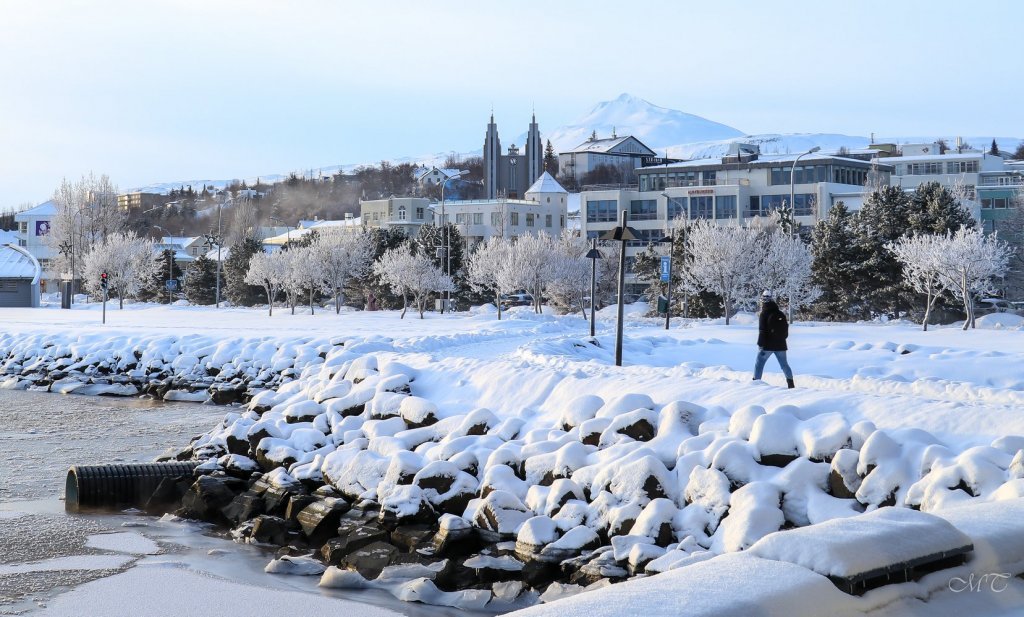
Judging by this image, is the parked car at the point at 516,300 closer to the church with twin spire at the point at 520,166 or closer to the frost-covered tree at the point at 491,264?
the frost-covered tree at the point at 491,264

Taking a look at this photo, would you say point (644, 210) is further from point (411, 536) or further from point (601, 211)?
point (411, 536)

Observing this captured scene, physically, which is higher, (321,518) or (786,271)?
(786,271)

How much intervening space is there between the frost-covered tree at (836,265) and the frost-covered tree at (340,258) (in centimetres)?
2946

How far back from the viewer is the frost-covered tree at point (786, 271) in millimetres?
55250

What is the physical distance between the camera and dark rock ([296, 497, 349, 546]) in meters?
13.1

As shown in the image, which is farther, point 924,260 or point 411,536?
point 924,260

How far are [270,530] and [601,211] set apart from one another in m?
89.3

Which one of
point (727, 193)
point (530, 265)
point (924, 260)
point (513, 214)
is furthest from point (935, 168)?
point (924, 260)

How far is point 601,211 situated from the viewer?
3989 inches

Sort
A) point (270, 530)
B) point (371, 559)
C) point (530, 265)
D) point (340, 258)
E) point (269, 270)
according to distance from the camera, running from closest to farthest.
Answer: point (371, 559) < point (270, 530) < point (530, 265) < point (340, 258) < point (269, 270)

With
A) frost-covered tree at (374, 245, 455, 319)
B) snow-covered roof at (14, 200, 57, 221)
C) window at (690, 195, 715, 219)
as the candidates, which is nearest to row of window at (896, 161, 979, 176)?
window at (690, 195, 715, 219)

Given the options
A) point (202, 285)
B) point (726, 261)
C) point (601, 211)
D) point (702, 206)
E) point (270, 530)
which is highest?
point (702, 206)

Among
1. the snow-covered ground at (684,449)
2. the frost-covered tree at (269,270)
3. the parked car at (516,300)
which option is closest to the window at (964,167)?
the parked car at (516,300)

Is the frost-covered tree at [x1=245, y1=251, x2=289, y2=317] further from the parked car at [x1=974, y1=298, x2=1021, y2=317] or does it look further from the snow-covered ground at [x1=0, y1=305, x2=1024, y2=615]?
the snow-covered ground at [x1=0, y1=305, x2=1024, y2=615]
